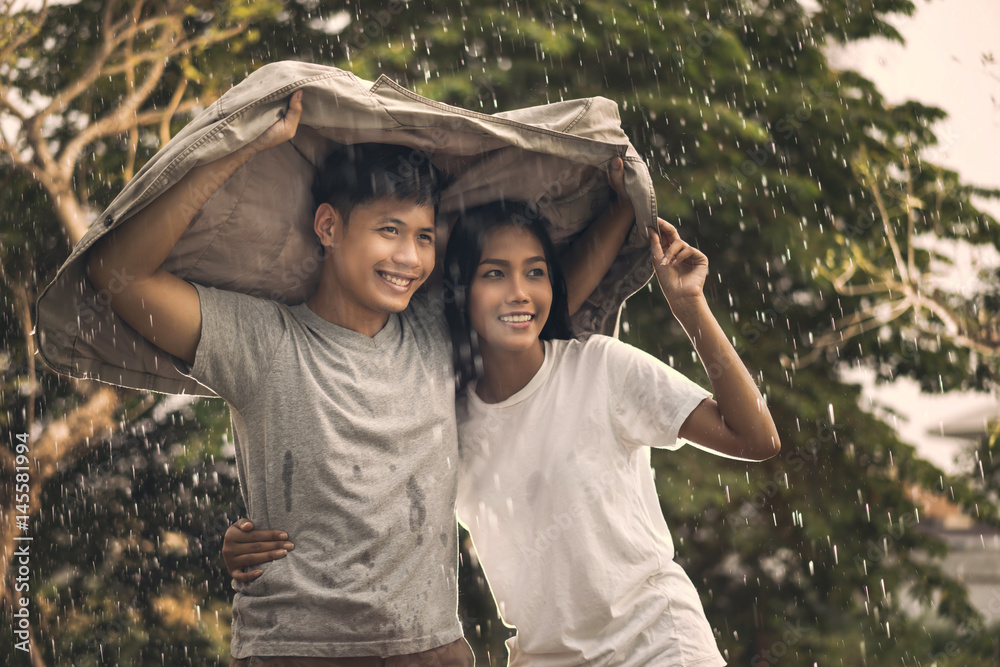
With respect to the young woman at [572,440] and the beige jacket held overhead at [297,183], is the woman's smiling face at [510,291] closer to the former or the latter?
the young woman at [572,440]

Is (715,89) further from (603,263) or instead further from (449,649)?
(449,649)

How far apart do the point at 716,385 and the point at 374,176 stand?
95 cm

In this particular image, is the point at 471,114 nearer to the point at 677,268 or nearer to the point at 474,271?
the point at 474,271

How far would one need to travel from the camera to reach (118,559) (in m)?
4.92

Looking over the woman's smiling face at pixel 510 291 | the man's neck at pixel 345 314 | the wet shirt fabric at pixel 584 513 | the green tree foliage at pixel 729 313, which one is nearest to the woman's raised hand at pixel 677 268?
the wet shirt fabric at pixel 584 513

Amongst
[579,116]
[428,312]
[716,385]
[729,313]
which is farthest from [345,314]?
[729,313]

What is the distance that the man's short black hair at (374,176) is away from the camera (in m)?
2.00

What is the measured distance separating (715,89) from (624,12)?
75cm

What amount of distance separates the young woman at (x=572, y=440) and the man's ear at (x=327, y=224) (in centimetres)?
35

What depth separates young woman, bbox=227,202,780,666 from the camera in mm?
1896

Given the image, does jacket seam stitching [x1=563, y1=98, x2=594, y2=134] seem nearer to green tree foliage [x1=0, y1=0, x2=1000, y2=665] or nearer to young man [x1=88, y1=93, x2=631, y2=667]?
young man [x1=88, y1=93, x2=631, y2=667]

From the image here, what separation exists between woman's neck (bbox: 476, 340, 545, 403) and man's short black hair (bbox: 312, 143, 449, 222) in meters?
0.44

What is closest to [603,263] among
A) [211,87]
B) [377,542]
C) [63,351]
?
[377,542]

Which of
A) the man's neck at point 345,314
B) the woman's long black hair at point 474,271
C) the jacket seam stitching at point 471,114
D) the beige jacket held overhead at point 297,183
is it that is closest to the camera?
the beige jacket held overhead at point 297,183
